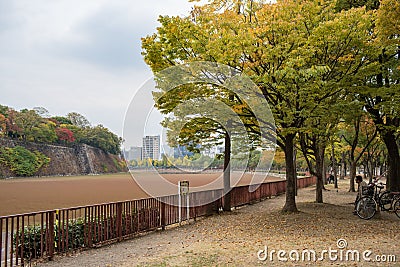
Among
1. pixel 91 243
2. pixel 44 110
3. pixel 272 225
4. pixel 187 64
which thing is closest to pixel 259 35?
pixel 187 64

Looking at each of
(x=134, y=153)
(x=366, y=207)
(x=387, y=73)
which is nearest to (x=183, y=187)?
(x=134, y=153)

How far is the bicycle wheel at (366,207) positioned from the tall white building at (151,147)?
638cm

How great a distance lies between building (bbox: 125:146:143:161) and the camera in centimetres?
1077

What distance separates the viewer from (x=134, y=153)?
1093 cm

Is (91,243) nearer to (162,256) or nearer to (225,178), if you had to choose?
(162,256)

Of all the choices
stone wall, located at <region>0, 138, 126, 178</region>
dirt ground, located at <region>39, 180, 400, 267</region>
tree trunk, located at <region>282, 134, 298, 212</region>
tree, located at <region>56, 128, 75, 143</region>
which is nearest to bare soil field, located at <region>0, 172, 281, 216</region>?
tree trunk, located at <region>282, 134, 298, 212</region>

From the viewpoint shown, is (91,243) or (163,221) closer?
(91,243)

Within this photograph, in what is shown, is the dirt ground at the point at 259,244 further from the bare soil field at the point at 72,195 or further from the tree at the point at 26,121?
the tree at the point at 26,121

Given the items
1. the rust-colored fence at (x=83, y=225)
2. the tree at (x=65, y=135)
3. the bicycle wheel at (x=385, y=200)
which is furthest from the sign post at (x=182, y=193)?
the tree at (x=65, y=135)

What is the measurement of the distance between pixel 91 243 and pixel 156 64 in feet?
18.9

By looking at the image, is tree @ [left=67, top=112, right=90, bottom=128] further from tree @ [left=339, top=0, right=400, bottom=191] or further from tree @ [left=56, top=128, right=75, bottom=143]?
tree @ [left=339, top=0, right=400, bottom=191]

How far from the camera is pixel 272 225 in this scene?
33.0 ft

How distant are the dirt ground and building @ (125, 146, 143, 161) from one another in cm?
230

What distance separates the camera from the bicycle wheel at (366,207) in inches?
427
